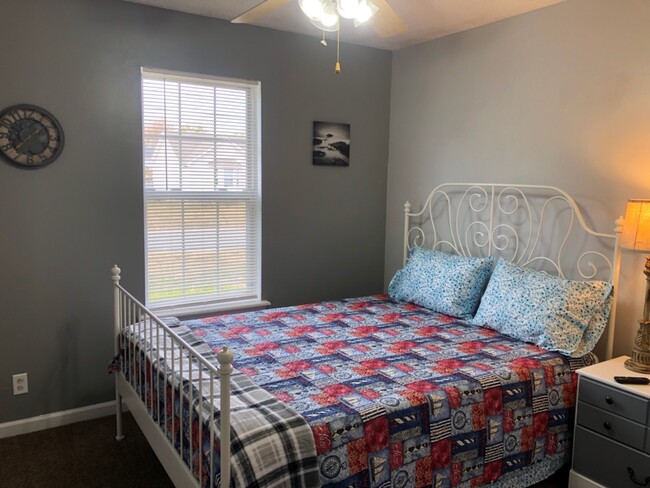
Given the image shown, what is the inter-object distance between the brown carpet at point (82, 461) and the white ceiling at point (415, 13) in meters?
2.53

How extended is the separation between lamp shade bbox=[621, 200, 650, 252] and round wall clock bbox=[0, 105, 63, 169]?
2.97m

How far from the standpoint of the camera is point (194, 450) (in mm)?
1903

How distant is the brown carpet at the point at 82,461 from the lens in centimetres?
256

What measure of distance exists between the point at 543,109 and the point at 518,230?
0.73m

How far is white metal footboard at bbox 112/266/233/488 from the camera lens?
63.9 inches

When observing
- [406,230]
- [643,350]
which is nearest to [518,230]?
[406,230]

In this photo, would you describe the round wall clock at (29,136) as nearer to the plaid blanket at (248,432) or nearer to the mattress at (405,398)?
the mattress at (405,398)

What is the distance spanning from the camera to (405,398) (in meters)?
2.02

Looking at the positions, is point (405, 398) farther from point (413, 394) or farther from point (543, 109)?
point (543, 109)

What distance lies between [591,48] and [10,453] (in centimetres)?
378

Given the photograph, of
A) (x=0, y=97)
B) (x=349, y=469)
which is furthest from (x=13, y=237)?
(x=349, y=469)

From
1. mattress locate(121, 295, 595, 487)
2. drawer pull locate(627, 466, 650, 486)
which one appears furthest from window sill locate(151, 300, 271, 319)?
drawer pull locate(627, 466, 650, 486)

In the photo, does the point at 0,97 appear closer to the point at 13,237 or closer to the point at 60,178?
the point at 60,178

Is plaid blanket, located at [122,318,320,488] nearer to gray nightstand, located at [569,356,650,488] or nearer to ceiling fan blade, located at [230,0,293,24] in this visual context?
gray nightstand, located at [569,356,650,488]
